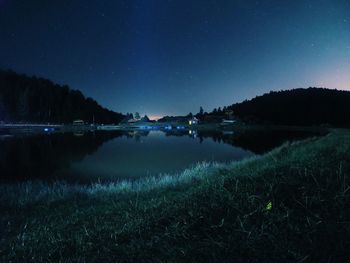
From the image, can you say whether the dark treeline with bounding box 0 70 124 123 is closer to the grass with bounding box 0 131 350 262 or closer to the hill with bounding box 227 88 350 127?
the hill with bounding box 227 88 350 127

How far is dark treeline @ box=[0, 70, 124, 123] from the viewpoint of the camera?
5026 inches

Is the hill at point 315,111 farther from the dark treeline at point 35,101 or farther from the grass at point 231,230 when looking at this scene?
the grass at point 231,230

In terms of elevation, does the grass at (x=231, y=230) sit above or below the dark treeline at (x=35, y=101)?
below

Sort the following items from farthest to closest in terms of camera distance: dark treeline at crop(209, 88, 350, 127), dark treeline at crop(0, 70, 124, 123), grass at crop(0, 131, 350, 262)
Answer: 1. dark treeline at crop(209, 88, 350, 127)
2. dark treeline at crop(0, 70, 124, 123)
3. grass at crop(0, 131, 350, 262)

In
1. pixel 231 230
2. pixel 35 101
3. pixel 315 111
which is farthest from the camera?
pixel 315 111

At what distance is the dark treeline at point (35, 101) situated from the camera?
128m

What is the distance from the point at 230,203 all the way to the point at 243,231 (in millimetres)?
1142

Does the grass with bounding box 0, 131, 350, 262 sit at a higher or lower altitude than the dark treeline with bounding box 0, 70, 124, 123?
lower

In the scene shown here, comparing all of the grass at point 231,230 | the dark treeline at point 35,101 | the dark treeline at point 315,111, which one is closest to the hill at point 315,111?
the dark treeline at point 315,111

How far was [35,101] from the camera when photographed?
465 feet

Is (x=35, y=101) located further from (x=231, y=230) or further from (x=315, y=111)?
(x=231, y=230)

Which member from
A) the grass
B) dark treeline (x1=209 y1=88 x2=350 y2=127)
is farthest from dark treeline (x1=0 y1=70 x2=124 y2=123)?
the grass

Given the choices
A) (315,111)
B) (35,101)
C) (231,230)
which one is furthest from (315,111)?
(231,230)

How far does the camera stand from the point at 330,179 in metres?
7.99
